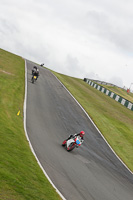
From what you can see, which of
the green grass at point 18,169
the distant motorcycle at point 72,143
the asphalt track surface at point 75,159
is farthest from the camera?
the distant motorcycle at point 72,143

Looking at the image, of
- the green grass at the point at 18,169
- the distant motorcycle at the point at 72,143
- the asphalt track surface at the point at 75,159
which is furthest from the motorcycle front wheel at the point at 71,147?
the green grass at the point at 18,169

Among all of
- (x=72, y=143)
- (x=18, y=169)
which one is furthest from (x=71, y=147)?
(x=18, y=169)

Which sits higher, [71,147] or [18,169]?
[71,147]

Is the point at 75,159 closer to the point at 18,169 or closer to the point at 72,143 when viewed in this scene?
the point at 72,143

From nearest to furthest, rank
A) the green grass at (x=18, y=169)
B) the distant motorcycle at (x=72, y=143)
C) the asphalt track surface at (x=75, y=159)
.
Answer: the green grass at (x=18, y=169) < the asphalt track surface at (x=75, y=159) < the distant motorcycle at (x=72, y=143)

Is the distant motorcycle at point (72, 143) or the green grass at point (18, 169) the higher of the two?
the distant motorcycle at point (72, 143)

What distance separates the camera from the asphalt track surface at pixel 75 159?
1085 cm

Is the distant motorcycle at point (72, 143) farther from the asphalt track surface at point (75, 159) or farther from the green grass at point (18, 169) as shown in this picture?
the green grass at point (18, 169)

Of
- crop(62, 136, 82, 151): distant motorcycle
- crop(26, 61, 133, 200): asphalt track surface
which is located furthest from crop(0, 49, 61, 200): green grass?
crop(62, 136, 82, 151): distant motorcycle

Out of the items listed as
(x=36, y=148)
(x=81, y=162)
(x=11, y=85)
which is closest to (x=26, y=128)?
(x=36, y=148)

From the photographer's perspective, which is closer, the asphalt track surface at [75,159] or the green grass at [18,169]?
the green grass at [18,169]

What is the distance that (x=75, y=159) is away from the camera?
14023 millimetres

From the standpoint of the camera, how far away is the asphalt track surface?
35.6 feet

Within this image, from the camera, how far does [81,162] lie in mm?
13906
